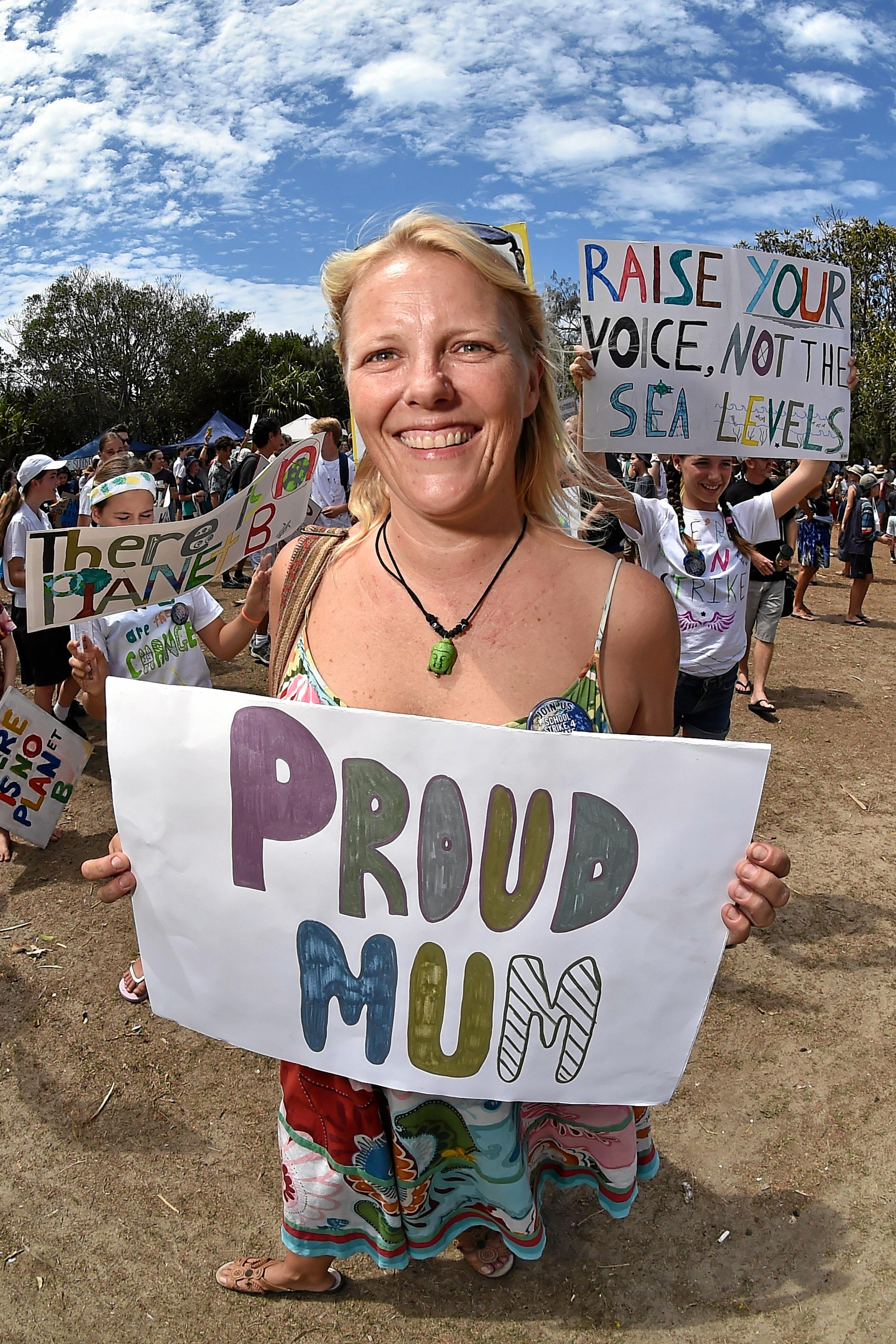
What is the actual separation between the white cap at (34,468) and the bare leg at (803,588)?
7.96 meters

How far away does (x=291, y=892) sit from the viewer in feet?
5.24

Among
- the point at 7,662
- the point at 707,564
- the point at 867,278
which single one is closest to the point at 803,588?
the point at 707,564

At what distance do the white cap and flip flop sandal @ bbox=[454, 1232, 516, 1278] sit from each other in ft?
17.4

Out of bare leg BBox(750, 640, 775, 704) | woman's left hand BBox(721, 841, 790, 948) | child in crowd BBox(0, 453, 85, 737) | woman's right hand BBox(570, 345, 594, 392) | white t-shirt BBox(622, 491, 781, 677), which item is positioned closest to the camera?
woman's left hand BBox(721, 841, 790, 948)

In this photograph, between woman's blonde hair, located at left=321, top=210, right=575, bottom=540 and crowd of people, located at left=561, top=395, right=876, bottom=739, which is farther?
crowd of people, located at left=561, top=395, right=876, bottom=739

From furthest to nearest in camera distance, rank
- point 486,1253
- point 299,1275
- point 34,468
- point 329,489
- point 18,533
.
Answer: point 329,489, point 34,468, point 18,533, point 486,1253, point 299,1275

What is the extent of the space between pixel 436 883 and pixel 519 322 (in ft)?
3.29

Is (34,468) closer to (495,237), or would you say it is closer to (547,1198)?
(495,237)

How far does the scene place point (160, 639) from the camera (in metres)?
3.83

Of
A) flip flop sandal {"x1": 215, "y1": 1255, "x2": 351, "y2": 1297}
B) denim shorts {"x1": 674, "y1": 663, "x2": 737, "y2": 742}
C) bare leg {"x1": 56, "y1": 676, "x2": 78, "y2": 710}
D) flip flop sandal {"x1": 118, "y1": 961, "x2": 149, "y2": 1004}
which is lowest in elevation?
flip flop sandal {"x1": 118, "y1": 961, "x2": 149, "y2": 1004}

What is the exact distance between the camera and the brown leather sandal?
2.19 meters

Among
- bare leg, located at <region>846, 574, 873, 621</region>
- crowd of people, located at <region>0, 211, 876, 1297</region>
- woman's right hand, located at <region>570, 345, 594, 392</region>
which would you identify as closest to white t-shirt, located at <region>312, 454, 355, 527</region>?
woman's right hand, located at <region>570, 345, 594, 392</region>

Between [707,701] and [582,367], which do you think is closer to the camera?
[582,367]

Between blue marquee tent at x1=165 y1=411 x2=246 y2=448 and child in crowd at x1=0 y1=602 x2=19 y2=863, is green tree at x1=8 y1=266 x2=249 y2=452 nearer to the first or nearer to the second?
blue marquee tent at x1=165 y1=411 x2=246 y2=448
